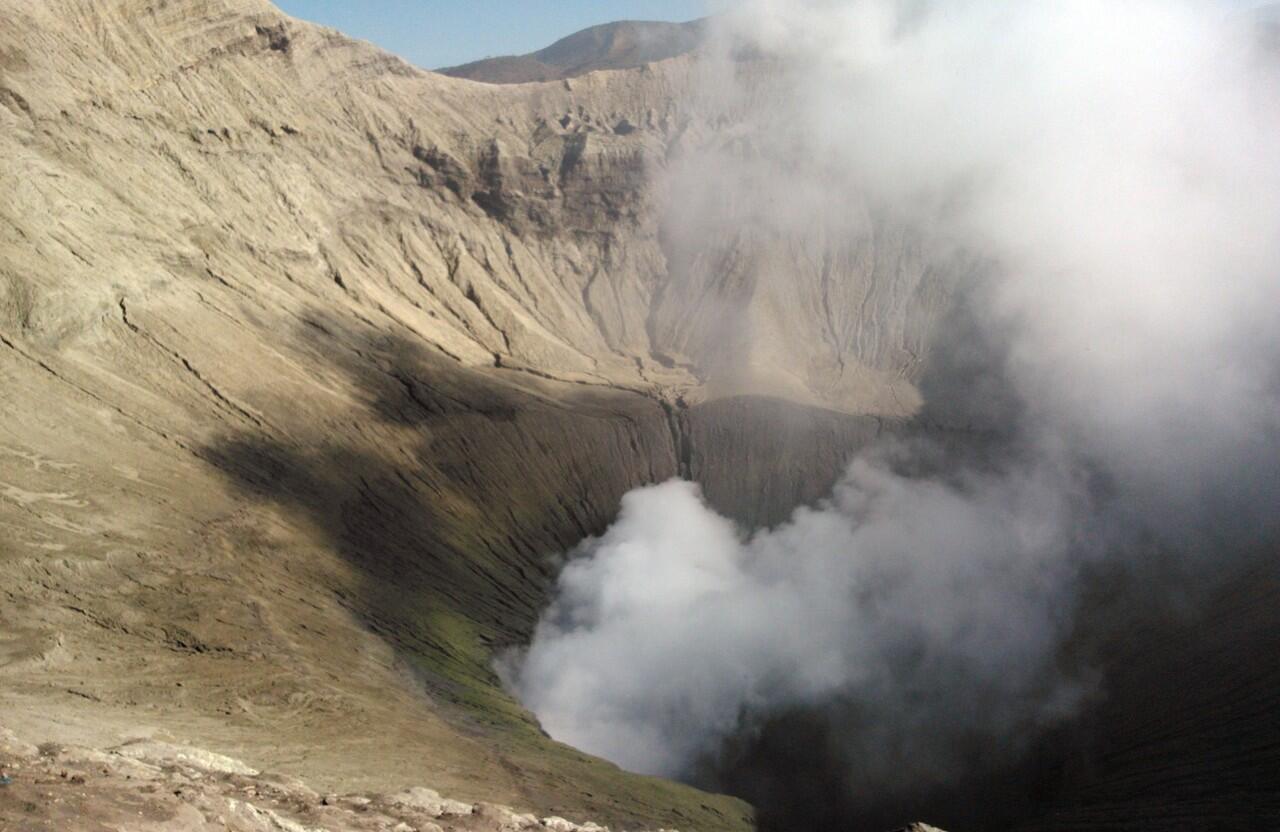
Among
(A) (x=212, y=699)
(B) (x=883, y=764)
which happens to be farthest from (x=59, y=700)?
(B) (x=883, y=764)

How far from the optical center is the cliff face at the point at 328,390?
125 feet

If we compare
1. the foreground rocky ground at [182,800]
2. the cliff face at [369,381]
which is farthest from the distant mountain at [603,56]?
the foreground rocky ground at [182,800]

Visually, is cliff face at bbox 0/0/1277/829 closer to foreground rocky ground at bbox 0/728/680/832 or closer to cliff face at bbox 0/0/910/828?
cliff face at bbox 0/0/910/828

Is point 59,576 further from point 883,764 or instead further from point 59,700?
point 883,764

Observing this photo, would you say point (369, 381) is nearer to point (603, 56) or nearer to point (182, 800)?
point (182, 800)

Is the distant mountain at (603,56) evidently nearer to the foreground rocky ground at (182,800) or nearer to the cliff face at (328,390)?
the cliff face at (328,390)

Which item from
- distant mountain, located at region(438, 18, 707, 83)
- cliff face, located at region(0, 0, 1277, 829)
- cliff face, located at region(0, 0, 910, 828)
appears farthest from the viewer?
distant mountain, located at region(438, 18, 707, 83)

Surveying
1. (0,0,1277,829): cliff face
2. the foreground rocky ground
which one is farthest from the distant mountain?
the foreground rocky ground

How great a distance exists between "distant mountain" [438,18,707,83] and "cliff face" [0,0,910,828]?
55820mm

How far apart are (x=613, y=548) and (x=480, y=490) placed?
8.43 metres

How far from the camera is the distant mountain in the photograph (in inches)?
6073

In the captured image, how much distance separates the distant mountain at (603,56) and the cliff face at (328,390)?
55.8 m

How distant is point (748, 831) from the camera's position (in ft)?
137

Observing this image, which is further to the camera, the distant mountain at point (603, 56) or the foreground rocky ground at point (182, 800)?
the distant mountain at point (603, 56)
